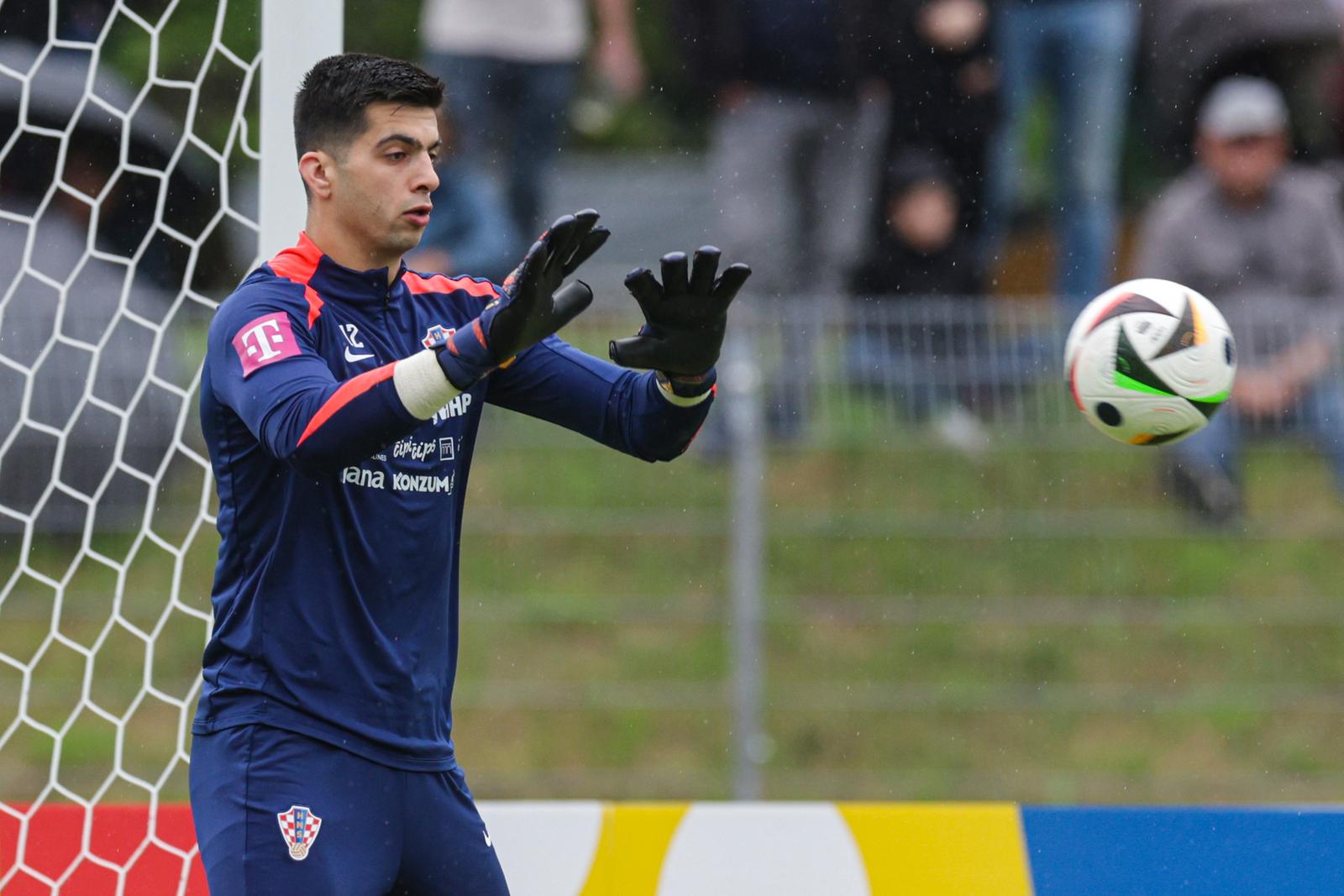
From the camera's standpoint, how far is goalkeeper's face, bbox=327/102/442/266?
3930 mm

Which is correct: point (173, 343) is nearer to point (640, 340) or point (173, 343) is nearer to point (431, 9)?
point (431, 9)

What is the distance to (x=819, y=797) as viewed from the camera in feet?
A: 26.8

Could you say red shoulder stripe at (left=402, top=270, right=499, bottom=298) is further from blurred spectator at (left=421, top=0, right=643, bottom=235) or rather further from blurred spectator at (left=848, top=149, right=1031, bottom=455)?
blurred spectator at (left=421, top=0, right=643, bottom=235)

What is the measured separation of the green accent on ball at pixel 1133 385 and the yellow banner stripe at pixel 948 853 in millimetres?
1178

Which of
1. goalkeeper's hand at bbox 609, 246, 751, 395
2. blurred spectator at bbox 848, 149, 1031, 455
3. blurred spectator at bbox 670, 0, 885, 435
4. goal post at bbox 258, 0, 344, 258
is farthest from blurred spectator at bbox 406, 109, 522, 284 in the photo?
goalkeeper's hand at bbox 609, 246, 751, 395

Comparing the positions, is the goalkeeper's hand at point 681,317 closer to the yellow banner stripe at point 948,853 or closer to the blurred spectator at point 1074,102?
the yellow banner stripe at point 948,853

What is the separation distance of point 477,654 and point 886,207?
2.92 metres

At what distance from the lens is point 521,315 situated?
3.50 m

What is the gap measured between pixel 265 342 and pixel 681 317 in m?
0.89

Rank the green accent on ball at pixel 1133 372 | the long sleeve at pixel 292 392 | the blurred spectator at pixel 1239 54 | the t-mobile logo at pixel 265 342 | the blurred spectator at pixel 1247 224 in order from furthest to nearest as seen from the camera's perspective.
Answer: the blurred spectator at pixel 1239 54, the blurred spectator at pixel 1247 224, the green accent on ball at pixel 1133 372, the t-mobile logo at pixel 265 342, the long sleeve at pixel 292 392

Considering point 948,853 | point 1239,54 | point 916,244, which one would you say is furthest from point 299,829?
point 1239,54

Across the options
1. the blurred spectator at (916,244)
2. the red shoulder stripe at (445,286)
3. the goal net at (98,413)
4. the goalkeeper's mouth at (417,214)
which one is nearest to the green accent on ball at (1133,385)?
the red shoulder stripe at (445,286)

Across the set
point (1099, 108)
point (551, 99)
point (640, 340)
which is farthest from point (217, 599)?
point (1099, 108)

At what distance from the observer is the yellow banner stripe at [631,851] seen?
15.9 feet
